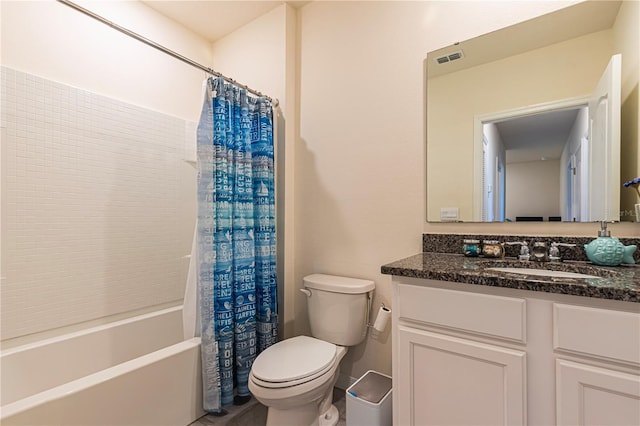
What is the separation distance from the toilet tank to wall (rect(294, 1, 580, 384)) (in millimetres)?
134

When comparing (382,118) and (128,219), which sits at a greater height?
(382,118)

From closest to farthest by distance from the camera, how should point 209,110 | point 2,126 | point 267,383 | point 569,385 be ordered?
1. point 569,385
2. point 267,383
3. point 2,126
4. point 209,110

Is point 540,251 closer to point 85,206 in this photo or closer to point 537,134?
point 537,134

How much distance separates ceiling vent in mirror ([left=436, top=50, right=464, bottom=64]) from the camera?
1618 mm

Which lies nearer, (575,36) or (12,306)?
(575,36)

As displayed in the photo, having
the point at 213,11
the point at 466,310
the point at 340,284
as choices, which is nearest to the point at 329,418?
the point at 340,284

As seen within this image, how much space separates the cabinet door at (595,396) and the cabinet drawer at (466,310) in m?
0.14

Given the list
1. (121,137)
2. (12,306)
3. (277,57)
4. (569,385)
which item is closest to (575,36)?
(569,385)

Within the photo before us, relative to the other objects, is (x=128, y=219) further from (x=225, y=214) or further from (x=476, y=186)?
(x=476, y=186)

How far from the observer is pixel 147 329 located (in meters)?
2.10

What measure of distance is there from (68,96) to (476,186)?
2336 mm

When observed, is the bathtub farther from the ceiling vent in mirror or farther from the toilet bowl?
the ceiling vent in mirror

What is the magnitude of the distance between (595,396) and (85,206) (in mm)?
2474

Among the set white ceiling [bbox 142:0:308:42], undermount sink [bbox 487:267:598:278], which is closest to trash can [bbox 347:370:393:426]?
undermount sink [bbox 487:267:598:278]
